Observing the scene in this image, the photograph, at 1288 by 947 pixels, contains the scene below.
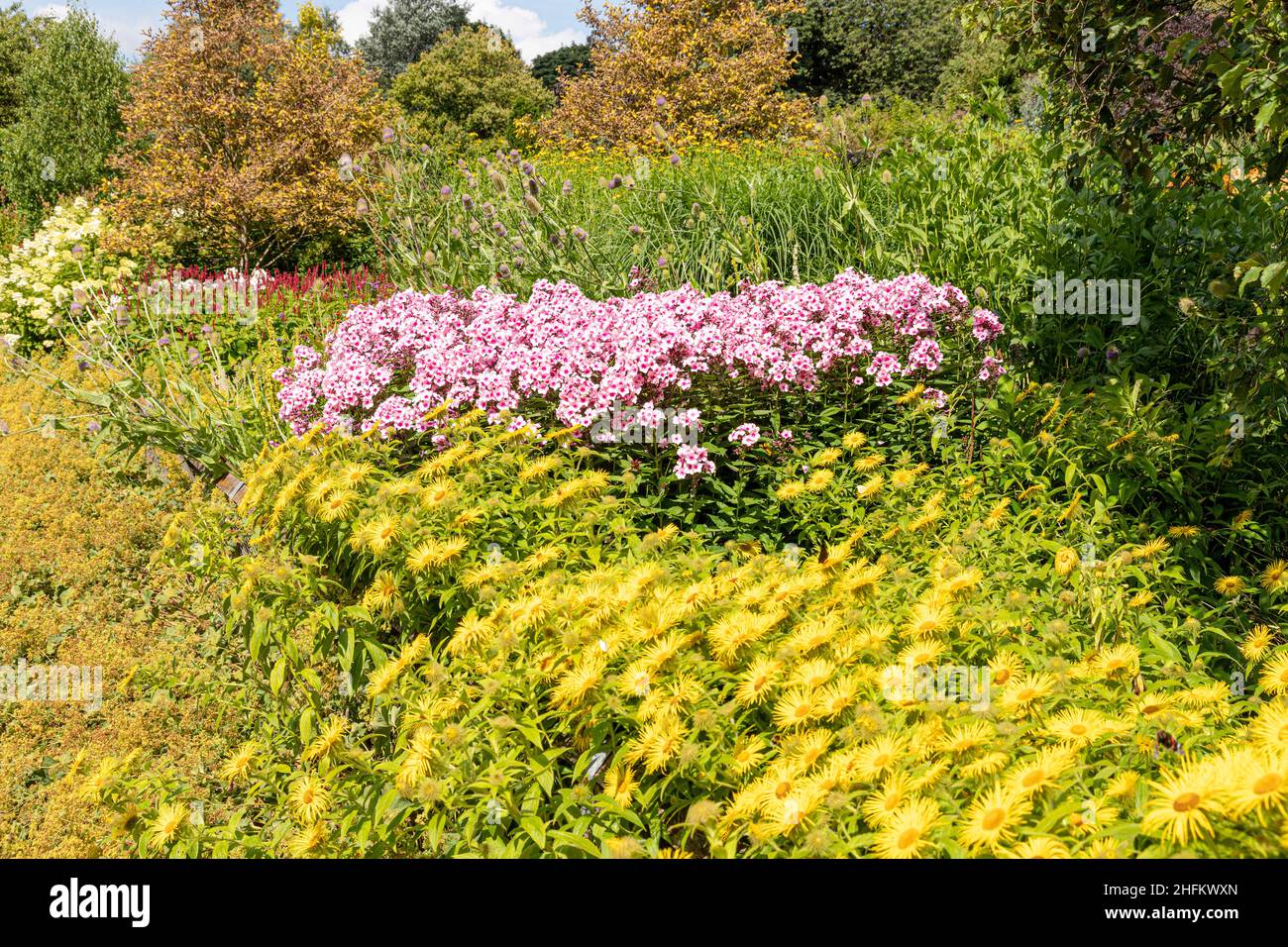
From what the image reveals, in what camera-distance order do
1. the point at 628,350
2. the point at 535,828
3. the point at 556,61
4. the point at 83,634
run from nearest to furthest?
1. the point at 535,828
2. the point at 628,350
3. the point at 83,634
4. the point at 556,61

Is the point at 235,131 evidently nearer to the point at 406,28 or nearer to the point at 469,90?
the point at 469,90

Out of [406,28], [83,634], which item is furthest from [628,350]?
[406,28]

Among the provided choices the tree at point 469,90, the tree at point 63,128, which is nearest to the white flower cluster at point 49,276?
the tree at point 63,128

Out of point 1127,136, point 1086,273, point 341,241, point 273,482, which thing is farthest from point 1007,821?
point 341,241

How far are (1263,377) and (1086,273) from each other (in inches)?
43.0

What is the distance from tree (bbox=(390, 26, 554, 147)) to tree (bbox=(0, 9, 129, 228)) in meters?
7.09

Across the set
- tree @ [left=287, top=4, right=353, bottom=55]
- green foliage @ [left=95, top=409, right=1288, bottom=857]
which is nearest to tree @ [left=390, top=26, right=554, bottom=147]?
tree @ [left=287, top=4, right=353, bottom=55]

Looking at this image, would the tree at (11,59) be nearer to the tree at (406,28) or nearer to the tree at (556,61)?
the tree at (406,28)

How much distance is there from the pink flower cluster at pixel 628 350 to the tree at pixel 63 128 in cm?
1312

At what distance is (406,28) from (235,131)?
3027 cm

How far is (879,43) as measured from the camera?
25.7 m

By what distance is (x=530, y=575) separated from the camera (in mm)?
2602

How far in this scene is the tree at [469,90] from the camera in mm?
20922
